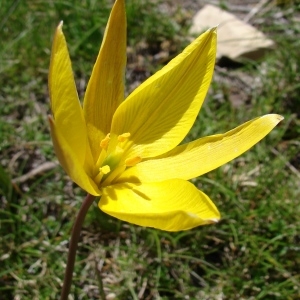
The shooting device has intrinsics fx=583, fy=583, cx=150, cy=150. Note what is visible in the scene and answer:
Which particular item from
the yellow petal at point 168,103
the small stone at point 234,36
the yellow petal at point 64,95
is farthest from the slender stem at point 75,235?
the small stone at point 234,36

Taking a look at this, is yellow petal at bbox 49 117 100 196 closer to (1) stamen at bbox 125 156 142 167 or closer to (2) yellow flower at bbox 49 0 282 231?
(2) yellow flower at bbox 49 0 282 231

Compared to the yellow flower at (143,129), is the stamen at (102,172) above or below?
below

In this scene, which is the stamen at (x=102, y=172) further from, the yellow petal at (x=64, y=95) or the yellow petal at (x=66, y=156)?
the yellow petal at (x=66, y=156)

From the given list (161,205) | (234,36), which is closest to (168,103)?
(161,205)

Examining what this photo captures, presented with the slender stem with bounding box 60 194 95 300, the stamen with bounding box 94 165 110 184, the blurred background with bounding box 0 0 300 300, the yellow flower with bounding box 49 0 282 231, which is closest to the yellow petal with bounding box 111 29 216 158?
the yellow flower with bounding box 49 0 282 231

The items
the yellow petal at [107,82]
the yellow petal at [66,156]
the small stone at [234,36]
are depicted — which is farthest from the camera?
the small stone at [234,36]

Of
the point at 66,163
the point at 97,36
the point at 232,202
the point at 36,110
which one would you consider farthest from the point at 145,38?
the point at 66,163

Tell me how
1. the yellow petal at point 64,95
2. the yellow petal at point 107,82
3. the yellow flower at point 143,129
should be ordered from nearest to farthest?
the yellow petal at point 64,95 < the yellow flower at point 143,129 < the yellow petal at point 107,82

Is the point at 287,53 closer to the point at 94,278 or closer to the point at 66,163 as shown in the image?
the point at 94,278
